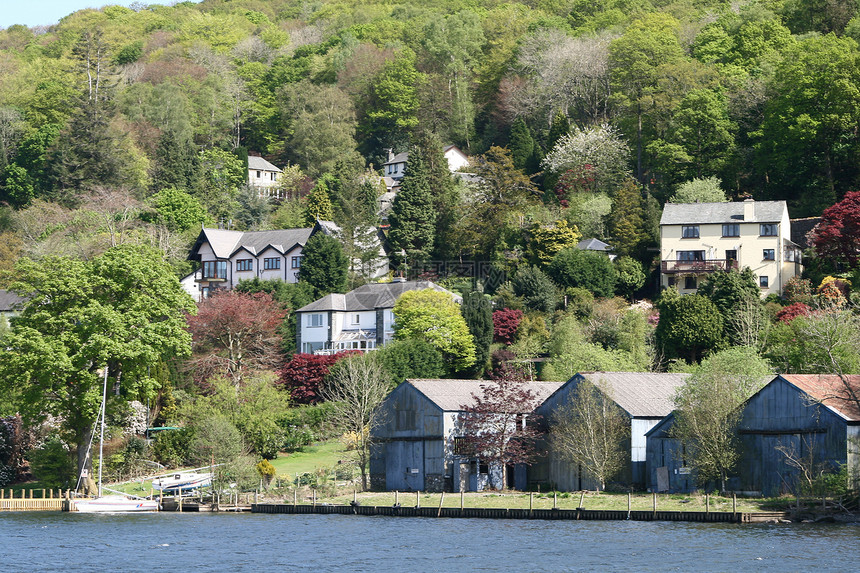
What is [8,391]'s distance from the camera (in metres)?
70.6

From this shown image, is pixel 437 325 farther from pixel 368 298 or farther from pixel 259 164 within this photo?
pixel 259 164

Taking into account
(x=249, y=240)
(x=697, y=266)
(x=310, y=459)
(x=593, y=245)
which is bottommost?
(x=310, y=459)

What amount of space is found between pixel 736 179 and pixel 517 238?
18.9m

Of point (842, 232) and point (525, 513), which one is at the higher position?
point (842, 232)

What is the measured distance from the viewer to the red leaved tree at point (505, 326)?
295 feet

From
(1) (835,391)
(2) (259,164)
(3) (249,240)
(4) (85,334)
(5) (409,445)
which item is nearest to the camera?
(1) (835,391)

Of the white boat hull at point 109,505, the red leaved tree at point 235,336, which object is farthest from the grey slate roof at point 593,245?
the white boat hull at point 109,505

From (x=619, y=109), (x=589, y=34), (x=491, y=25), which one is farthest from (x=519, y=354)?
(x=491, y=25)

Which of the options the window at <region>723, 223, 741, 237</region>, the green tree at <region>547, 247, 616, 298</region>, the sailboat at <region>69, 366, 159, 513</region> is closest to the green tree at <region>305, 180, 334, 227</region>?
the green tree at <region>547, 247, 616, 298</region>

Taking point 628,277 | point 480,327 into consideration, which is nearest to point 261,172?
point 628,277

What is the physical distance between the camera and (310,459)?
75.3m

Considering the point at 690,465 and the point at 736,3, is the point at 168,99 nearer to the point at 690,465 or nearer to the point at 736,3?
the point at 736,3

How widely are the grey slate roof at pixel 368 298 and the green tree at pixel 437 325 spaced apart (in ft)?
20.0

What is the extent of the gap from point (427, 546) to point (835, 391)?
65.2ft
